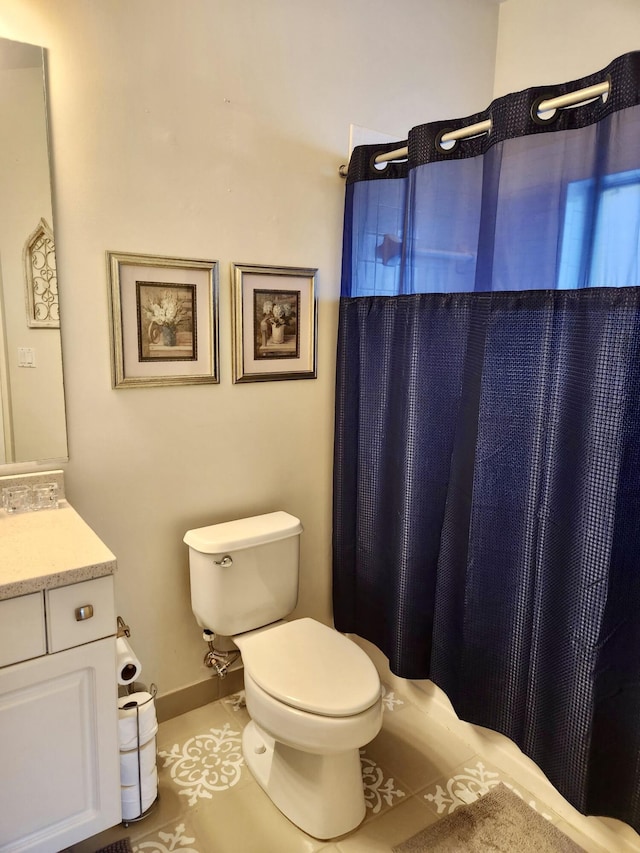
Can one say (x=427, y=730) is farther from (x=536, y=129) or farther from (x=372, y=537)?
(x=536, y=129)

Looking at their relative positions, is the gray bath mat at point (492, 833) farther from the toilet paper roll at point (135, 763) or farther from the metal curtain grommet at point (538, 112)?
the metal curtain grommet at point (538, 112)

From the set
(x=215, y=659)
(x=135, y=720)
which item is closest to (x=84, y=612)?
(x=135, y=720)

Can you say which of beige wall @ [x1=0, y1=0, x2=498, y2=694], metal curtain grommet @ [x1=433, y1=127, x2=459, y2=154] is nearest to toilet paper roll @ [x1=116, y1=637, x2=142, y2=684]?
beige wall @ [x1=0, y1=0, x2=498, y2=694]

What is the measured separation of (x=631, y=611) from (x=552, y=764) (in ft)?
1.72

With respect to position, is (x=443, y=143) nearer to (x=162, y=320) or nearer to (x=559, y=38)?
(x=559, y=38)

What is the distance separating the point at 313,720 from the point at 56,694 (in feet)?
2.10

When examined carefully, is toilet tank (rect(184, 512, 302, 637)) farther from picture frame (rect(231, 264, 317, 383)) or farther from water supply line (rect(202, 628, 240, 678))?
picture frame (rect(231, 264, 317, 383))

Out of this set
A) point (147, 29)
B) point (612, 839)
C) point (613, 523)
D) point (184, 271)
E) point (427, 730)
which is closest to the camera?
point (613, 523)

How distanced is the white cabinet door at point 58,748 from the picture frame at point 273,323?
3.42 feet

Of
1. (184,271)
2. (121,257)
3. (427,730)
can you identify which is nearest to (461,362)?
(184,271)

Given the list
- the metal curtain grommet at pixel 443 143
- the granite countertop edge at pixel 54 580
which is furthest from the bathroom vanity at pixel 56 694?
the metal curtain grommet at pixel 443 143

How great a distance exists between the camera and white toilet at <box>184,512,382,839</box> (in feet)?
5.08

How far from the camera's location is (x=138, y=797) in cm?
165

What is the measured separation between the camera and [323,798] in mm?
1634
